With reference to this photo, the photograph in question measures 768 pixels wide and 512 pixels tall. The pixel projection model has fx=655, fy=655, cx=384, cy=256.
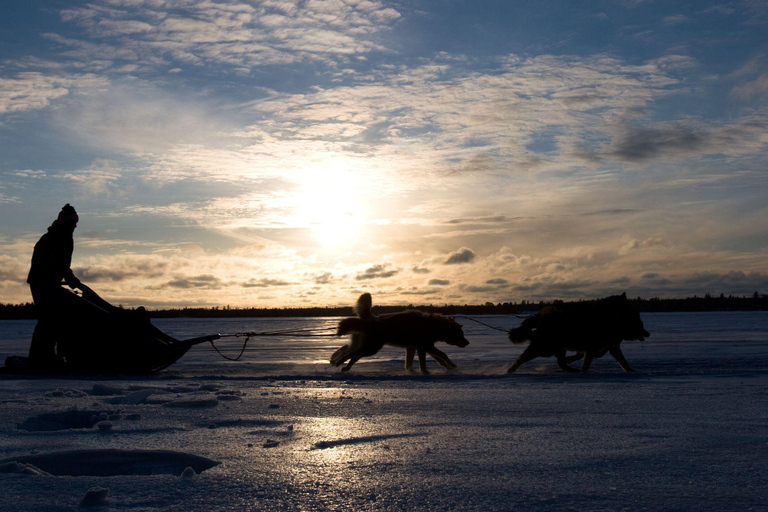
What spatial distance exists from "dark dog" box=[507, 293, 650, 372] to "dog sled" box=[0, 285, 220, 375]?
5.45m

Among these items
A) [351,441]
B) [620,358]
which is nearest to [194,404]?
[351,441]

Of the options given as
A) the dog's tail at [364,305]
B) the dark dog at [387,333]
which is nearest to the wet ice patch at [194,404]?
the dark dog at [387,333]

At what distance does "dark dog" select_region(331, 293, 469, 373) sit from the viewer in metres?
11.5

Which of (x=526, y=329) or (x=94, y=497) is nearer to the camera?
(x=94, y=497)

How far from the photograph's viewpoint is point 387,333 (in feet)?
37.8

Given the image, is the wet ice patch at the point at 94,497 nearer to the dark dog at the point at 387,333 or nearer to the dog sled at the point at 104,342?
the dog sled at the point at 104,342

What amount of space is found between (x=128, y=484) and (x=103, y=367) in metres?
7.74

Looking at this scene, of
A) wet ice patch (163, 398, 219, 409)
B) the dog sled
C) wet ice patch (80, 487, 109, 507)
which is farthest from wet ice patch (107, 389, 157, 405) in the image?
wet ice patch (80, 487, 109, 507)

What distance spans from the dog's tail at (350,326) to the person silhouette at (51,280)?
438 centimetres

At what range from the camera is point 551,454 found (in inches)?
167

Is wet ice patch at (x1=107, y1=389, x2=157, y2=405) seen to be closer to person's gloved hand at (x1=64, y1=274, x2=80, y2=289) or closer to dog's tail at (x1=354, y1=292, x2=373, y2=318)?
person's gloved hand at (x1=64, y1=274, x2=80, y2=289)

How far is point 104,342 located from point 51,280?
1255 millimetres

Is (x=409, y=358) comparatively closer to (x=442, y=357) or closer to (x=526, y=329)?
(x=442, y=357)

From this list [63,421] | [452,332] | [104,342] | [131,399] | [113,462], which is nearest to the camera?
[113,462]
